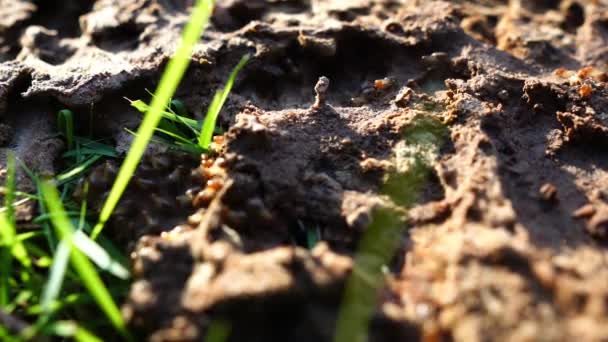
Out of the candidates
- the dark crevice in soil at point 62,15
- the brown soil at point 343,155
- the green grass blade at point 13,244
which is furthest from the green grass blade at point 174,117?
the dark crevice in soil at point 62,15

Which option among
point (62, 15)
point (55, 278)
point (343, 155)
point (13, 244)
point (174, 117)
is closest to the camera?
point (55, 278)

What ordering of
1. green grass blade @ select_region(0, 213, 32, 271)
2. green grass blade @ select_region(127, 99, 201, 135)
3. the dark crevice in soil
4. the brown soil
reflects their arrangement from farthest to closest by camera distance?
1. the dark crevice in soil
2. green grass blade @ select_region(127, 99, 201, 135)
3. green grass blade @ select_region(0, 213, 32, 271)
4. the brown soil

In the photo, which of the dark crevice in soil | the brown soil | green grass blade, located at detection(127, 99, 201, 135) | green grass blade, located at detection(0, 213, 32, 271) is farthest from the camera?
the dark crevice in soil

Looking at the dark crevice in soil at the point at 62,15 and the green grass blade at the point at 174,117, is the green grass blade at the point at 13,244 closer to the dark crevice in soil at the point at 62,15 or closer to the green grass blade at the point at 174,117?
the green grass blade at the point at 174,117

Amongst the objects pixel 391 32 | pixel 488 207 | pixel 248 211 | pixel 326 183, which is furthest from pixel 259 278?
Result: pixel 391 32

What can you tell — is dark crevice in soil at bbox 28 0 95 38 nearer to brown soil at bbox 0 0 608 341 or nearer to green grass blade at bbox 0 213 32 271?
brown soil at bbox 0 0 608 341

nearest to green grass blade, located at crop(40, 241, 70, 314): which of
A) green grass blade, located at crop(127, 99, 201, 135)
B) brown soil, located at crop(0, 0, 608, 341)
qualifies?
brown soil, located at crop(0, 0, 608, 341)

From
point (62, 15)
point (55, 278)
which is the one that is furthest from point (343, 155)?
point (62, 15)

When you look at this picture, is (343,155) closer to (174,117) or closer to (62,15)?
(174,117)

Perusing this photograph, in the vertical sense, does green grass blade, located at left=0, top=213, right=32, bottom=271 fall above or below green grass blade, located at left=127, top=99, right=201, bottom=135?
below
